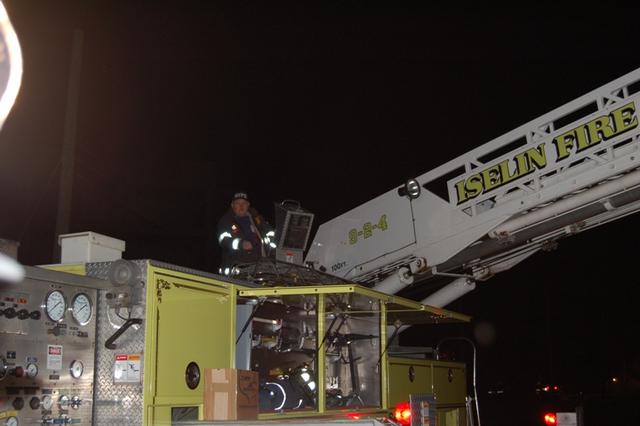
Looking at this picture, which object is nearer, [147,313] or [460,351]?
[147,313]

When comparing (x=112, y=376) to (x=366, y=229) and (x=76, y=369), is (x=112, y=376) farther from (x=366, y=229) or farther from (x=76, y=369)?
(x=366, y=229)

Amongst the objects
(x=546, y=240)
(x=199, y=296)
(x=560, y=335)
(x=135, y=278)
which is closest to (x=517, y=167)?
(x=546, y=240)

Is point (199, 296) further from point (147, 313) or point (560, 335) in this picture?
point (560, 335)

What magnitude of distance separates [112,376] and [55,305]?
2.31 feet

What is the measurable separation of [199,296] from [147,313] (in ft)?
2.15

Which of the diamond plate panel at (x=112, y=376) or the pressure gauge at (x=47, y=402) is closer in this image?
the pressure gauge at (x=47, y=402)

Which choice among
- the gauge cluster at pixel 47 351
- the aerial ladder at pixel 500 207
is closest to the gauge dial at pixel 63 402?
the gauge cluster at pixel 47 351

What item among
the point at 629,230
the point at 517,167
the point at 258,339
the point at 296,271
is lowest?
the point at 258,339

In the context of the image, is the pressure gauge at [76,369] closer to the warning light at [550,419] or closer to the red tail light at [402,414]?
the red tail light at [402,414]

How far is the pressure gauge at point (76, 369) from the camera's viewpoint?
589cm

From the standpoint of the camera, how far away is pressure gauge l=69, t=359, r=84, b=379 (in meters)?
5.89

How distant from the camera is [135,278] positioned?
20.0ft

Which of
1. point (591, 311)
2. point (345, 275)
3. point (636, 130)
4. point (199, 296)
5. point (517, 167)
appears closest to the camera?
point (199, 296)

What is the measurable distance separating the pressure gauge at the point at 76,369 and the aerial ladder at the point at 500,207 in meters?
4.69
